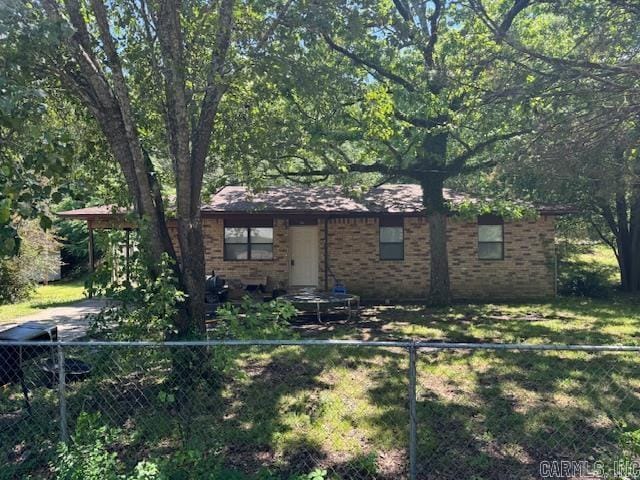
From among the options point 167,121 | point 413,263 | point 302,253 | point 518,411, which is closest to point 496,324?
point 413,263

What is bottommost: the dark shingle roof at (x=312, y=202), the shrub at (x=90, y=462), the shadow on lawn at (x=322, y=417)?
the shadow on lawn at (x=322, y=417)

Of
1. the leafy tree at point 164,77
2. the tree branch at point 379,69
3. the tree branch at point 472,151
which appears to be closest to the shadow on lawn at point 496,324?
the tree branch at point 472,151

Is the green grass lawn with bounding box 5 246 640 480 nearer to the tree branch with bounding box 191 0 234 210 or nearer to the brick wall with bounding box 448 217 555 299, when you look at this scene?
the tree branch with bounding box 191 0 234 210

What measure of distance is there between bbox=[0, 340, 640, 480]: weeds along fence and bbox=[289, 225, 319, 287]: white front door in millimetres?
8910

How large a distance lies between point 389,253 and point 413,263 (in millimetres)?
838

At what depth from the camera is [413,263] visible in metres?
Result: 16.5

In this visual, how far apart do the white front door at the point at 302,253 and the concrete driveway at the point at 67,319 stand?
5917mm

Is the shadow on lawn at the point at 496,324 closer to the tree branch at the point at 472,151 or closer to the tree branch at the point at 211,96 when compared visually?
the tree branch at the point at 472,151

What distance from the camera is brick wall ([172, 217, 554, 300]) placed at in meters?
16.5

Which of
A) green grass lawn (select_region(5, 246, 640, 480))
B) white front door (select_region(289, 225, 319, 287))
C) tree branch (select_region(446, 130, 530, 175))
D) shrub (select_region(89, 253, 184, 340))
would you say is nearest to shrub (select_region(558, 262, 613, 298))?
tree branch (select_region(446, 130, 530, 175))

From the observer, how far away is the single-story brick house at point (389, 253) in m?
16.5

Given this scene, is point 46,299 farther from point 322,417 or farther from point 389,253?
point 322,417

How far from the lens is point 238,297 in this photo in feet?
52.0

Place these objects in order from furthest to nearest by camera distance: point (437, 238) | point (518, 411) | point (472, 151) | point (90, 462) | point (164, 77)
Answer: point (437, 238), point (472, 151), point (164, 77), point (518, 411), point (90, 462)
